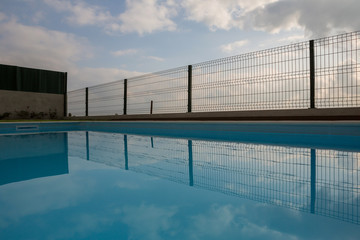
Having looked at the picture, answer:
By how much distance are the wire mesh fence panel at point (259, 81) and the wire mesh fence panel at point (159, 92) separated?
2.78 feet

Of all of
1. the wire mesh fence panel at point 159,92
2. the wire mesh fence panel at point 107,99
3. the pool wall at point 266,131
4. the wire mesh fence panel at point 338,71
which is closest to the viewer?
the pool wall at point 266,131

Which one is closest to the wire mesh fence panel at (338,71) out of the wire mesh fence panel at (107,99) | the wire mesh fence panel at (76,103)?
the wire mesh fence panel at (107,99)

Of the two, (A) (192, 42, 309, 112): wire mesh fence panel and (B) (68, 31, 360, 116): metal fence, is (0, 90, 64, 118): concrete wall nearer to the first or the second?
(B) (68, 31, 360, 116): metal fence

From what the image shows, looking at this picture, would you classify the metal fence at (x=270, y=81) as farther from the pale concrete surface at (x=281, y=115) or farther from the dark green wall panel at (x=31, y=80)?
the dark green wall panel at (x=31, y=80)

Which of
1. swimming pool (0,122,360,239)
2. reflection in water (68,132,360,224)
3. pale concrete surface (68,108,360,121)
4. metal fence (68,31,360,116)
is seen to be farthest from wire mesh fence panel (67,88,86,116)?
reflection in water (68,132,360,224)

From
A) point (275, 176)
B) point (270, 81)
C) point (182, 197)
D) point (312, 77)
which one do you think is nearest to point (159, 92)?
point (270, 81)

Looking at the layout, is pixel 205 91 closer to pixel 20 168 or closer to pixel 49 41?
pixel 20 168

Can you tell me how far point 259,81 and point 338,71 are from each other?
4.97ft

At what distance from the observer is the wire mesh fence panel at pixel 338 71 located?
419cm

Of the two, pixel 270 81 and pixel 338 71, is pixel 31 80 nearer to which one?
pixel 270 81

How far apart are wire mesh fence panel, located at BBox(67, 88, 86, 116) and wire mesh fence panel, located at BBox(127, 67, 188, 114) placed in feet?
12.5

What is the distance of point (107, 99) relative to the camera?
9602mm

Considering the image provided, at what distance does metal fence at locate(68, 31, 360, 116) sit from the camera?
434cm

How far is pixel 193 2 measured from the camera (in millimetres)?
5609
